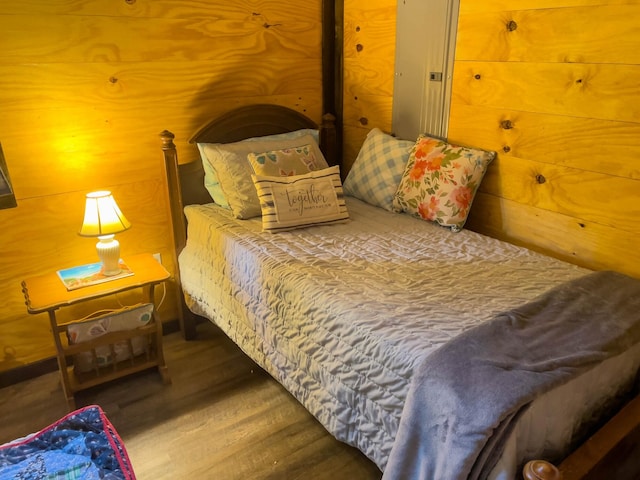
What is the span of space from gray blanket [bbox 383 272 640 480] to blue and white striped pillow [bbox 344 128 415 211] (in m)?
1.10

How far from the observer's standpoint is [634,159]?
1790 millimetres

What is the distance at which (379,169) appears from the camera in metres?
2.54

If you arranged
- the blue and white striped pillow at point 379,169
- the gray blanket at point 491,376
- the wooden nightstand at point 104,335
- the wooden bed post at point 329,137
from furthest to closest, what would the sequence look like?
the wooden bed post at point 329,137, the blue and white striped pillow at point 379,169, the wooden nightstand at point 104,335, the gray blanket at point 491,376

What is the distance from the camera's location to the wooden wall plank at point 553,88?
178 cm

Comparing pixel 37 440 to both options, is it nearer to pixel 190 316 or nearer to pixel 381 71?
pixel 190 316

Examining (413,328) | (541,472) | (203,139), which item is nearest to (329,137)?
(203,139)

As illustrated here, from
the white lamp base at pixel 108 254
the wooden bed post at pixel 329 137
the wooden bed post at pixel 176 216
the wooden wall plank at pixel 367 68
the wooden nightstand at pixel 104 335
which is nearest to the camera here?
the wooden nightstand at pixel 104 335

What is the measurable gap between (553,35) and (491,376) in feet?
4.65

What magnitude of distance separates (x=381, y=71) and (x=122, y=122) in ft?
4.43

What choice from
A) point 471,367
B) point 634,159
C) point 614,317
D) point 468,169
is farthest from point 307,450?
point 634,159

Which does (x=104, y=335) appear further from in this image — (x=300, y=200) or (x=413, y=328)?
(x=413, y=328)

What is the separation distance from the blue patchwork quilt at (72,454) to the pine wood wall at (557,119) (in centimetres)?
179

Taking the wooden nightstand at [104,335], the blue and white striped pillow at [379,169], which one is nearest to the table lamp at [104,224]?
the wooden nightstand at [104,335]

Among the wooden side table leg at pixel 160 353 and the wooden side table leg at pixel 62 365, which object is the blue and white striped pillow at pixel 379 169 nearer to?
the wooden side table leg at pixel 160 353
